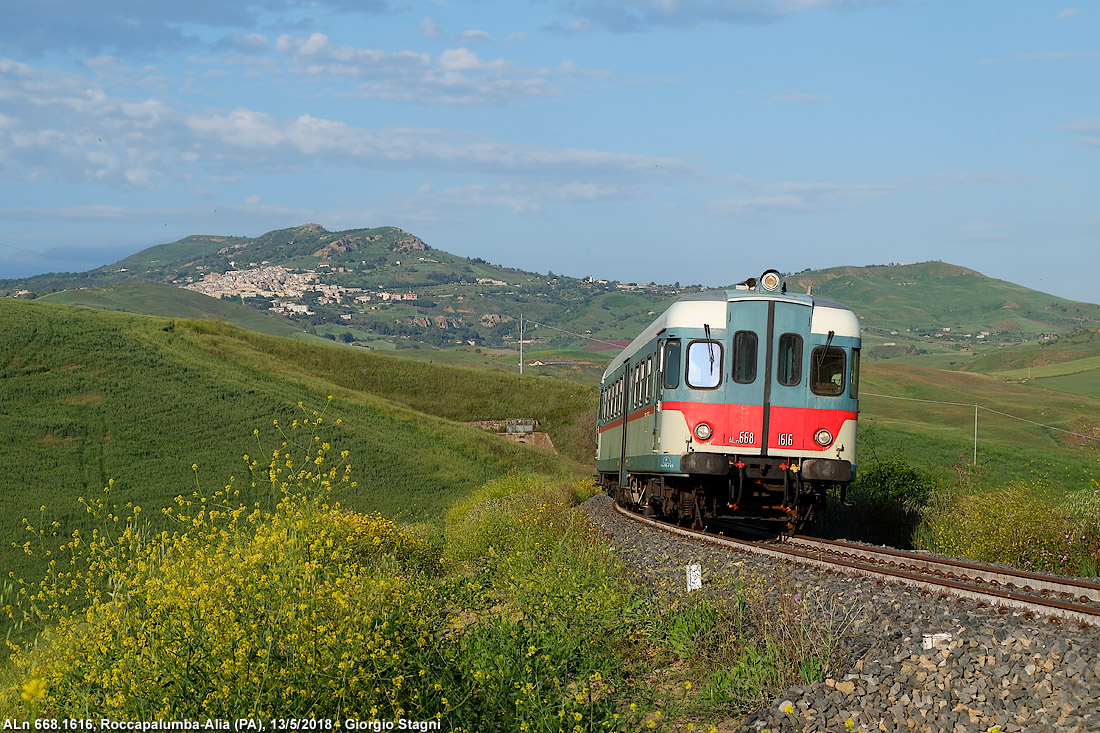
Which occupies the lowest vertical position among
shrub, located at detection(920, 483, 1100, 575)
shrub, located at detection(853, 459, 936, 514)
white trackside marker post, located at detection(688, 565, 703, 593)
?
shrub, located at detection(853, 459, 936, 514)

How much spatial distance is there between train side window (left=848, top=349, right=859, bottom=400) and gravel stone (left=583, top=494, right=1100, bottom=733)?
641cm

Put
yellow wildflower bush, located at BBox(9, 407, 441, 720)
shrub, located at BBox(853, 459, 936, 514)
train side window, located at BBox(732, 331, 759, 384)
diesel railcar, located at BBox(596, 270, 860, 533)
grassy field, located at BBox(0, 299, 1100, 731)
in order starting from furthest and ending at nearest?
1. shrub, located at BBox(853, 459, 936, 514)
2. train side window, located at BBox(732, 331, 759, 384)
3. diesel railcar, located at BBox(596, 270, 860, 533)
4. grassy field, located at BBox(0, 299, 1100, 731)
5. yellow wildflower bush, located at BBox(9, 407, 441, 720)

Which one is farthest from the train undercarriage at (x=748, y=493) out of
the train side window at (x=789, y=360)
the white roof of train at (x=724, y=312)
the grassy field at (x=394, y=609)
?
the white roof of train at (x=724, y=312)

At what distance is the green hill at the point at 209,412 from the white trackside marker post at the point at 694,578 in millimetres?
16844

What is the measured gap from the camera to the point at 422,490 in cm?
4134

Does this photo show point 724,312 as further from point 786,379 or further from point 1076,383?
point 1076,383

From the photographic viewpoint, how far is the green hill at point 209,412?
37.9 meters

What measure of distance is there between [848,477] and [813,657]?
24.3 feet

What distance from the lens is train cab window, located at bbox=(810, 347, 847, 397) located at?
567 inches

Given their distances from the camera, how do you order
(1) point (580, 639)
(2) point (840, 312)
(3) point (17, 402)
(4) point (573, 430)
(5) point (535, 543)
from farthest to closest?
(4) point (573, 430) → (3) point (17, 402) → (2) point (840, 312) → (5) point (535, 543) → (1) point (580, 639)

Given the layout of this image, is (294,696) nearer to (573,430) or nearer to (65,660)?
(65,660)

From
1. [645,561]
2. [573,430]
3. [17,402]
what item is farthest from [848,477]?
[573,430]

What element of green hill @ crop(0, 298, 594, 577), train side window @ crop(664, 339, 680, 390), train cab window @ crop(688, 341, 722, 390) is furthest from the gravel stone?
green hill @ crop(0, 298, 594, 577)

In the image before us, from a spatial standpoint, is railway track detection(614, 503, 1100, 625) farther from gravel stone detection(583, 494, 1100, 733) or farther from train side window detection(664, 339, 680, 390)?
train side window detection(664, 339, 680, 390)
